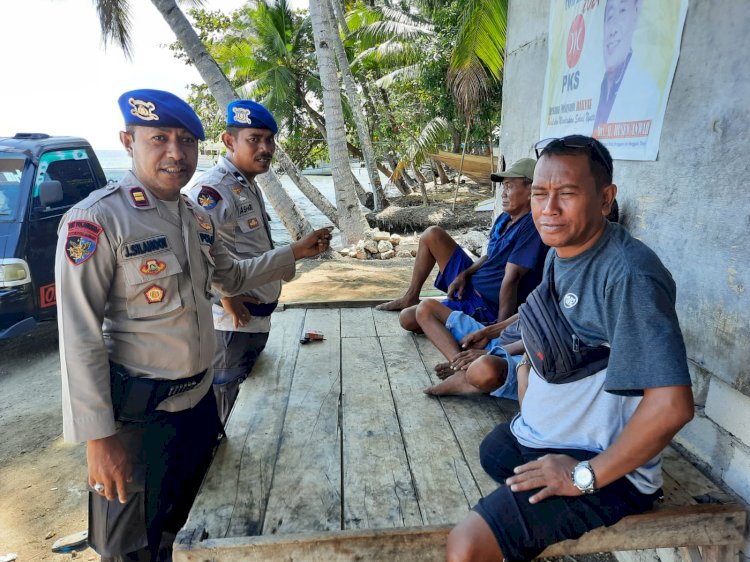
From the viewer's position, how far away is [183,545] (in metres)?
1.69

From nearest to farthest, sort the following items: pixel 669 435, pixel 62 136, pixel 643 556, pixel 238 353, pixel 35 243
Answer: pixel 669 435, pixel 643 556, pixel 238 353, pixel 35 243, pixel 62 136

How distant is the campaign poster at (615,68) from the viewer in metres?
2.29

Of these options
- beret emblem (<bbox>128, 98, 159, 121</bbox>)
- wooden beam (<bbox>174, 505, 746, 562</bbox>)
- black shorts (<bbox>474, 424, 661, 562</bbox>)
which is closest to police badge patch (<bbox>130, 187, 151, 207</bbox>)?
beret emblem (<bbox>128, 98, 159, 121</bbox>)

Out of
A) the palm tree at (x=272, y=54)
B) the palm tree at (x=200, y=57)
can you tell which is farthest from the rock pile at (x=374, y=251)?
the palm tree at (x=272, y=54)

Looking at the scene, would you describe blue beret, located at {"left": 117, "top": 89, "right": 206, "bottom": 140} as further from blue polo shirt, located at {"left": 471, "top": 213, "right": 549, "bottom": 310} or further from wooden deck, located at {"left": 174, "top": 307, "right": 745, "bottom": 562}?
blue polo shirt, located at {"left": 471, "top": 213, "right": 549, "bottom": 310}

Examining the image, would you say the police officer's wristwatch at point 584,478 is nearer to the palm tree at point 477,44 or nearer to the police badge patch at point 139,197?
the police badge patch at point 139,197

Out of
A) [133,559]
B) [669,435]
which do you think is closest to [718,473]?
[669,435]

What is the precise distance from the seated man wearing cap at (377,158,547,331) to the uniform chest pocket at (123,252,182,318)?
1.74 m

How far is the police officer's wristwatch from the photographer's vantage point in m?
1.52

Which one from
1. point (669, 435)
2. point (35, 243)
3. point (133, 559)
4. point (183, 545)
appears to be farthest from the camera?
point (35, 243)

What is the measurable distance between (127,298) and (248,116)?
1.56 meters

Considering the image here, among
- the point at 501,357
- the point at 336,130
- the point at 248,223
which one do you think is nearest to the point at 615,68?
the point at 501,357

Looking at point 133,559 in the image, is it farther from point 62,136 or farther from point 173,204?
point 62,136

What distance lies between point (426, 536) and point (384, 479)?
0.34 meters
